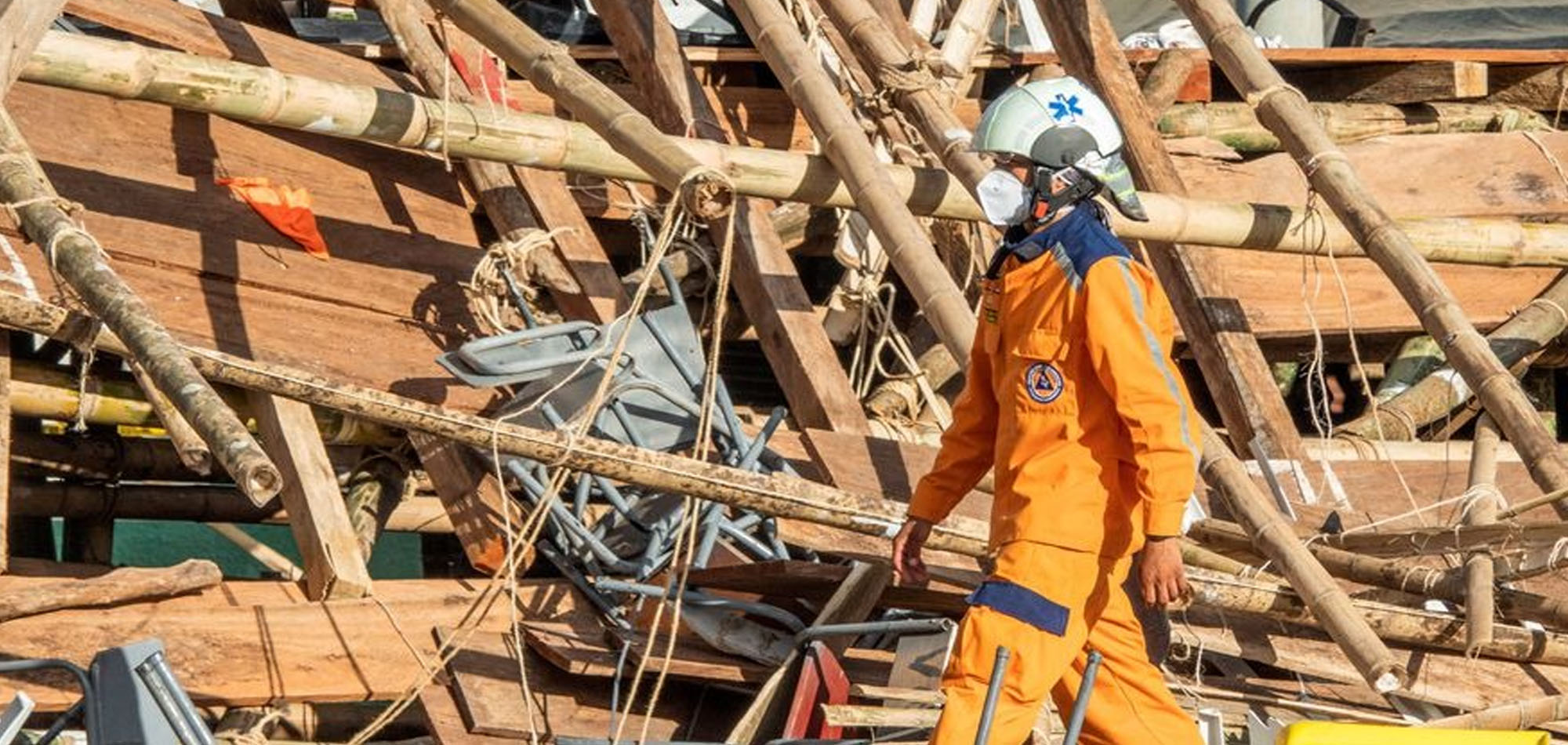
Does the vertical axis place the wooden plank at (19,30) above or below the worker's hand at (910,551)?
above

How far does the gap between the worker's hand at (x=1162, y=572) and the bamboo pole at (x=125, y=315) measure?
1803 mm

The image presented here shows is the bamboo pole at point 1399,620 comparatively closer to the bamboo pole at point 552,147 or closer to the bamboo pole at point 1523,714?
the bamboo pole at point 1523,714

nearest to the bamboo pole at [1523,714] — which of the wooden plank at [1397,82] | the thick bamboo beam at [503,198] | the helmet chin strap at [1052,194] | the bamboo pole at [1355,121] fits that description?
the helmet chin strap at [1052,194]

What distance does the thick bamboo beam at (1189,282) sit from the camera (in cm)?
820

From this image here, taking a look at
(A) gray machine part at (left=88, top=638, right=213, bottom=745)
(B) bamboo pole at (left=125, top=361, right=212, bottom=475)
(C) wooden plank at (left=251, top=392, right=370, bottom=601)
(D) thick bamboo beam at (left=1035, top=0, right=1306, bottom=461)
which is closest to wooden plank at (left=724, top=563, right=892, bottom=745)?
(C) wooden plank at (left=251, top=392, right=370, bottom=601)

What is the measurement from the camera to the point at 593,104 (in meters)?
6.85

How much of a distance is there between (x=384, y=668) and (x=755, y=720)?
97cm

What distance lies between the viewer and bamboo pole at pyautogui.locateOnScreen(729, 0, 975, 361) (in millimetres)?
7074

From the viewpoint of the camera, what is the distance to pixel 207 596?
256 inches

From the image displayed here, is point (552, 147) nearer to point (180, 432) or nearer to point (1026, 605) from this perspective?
point (180, 432)

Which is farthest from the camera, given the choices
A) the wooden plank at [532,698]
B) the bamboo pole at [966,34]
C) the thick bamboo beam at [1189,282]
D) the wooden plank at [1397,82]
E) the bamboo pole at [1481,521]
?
the wooden plank at [1397,82]

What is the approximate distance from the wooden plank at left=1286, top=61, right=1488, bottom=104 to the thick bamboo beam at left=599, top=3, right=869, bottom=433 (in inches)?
112

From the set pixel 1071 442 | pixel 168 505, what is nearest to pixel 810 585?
pixel 1071 442

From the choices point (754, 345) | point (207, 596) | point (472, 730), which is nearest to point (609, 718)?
point (472, 730)
